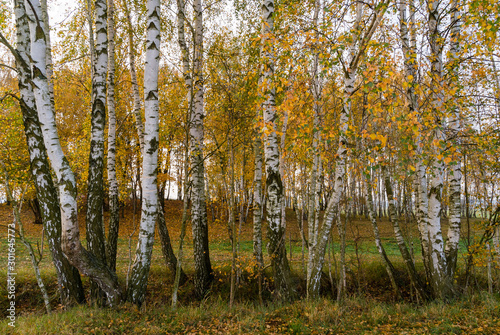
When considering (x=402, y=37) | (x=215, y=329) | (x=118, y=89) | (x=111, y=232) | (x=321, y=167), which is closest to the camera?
(x=215, y=329)

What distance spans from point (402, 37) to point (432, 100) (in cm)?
170

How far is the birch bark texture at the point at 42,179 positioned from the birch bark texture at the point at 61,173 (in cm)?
57

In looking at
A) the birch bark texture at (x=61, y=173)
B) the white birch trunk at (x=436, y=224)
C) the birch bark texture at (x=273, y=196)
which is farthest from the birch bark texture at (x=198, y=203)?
the white birch trunk at (x=436, y=224)

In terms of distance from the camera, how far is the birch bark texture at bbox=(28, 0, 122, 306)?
443 centimetres

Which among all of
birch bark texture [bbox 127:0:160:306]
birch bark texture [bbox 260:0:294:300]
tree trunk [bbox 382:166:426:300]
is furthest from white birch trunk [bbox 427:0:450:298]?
birch bark texture [bbox 127:0:160:306]

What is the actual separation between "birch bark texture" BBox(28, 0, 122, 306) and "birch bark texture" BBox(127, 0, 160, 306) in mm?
387

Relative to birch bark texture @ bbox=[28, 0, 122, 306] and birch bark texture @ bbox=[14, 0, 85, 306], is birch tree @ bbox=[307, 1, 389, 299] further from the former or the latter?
birch bark texture @ bbox=[14, 0, 85, 306]

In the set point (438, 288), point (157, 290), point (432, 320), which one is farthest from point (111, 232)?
point (438, 288)

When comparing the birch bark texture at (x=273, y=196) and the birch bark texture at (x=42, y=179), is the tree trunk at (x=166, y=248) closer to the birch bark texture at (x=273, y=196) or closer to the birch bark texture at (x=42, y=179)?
the birch bark texture at (x=42, y=179)

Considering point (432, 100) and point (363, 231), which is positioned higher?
point (432, 100)

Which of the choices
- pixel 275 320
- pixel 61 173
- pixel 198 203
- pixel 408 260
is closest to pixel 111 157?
pixel 61 173

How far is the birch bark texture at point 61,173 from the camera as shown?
14.5 ft

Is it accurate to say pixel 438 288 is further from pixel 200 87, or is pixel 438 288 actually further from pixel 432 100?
pixel 200 87

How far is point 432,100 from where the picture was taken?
556cm
